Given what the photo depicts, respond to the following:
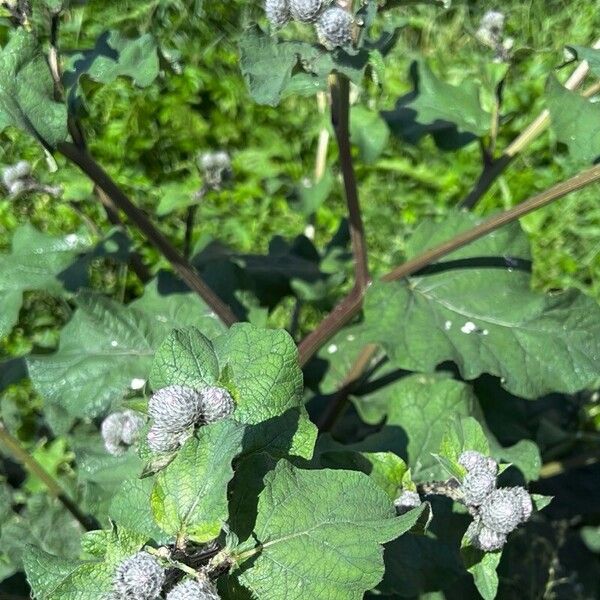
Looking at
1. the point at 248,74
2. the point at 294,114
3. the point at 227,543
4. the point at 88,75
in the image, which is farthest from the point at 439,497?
the point at 294,114

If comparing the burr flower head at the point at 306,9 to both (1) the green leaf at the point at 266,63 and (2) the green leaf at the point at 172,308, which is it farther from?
(2) the green leaf at the point at 172,308

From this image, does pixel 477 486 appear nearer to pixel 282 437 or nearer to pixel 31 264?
pixel 282 437

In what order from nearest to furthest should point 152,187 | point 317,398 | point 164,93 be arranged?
point 317,398 < point 152,187 < point 164,93

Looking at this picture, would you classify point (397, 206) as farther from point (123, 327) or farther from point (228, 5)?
point (123, 327)

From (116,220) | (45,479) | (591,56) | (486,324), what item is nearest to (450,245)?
(486,324)

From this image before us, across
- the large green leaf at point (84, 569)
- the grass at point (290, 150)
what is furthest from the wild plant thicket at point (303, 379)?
the grass at point (290, 150)

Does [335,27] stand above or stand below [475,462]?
above

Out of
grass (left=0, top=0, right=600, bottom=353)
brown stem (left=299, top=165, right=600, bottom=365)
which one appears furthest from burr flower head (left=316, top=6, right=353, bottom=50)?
grass (left=0, top=0, right=600, bottom=353)

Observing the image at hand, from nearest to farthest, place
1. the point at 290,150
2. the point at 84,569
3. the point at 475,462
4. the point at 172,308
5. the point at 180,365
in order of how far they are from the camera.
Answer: the point at 84,569
the point at 180,365
the point at 475,462
the point at 172,308
the point at 290,150
